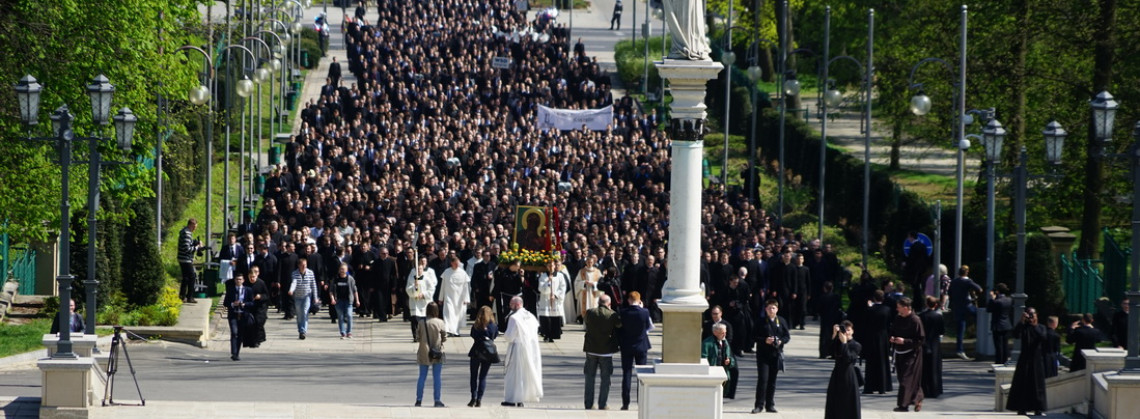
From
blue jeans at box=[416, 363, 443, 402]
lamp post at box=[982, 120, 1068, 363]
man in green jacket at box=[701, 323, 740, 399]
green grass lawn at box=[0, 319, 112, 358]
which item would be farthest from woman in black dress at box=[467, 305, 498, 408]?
green grass lawn at box=[0, 319, 112, 358]

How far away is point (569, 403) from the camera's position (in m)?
25.1

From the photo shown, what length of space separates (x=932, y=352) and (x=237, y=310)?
9.69m

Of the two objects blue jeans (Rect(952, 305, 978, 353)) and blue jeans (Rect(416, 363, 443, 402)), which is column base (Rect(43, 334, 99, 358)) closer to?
blue jeans (Rect(416, 363, 443, 402))

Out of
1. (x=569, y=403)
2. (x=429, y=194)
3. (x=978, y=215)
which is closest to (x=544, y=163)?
(x=429, y=194)

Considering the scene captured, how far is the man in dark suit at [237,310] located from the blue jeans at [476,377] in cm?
555

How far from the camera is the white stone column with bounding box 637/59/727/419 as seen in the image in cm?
1984

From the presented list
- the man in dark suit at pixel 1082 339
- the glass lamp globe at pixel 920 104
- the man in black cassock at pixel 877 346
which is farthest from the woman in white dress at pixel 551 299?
the man in dark suit at pixel 1082 339

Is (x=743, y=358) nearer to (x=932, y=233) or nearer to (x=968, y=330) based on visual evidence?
(x=968, y=330)

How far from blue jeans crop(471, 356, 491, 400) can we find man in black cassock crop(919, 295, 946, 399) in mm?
5801

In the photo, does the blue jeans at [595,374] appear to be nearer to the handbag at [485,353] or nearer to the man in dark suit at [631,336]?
the man in dark suit at [631,336]

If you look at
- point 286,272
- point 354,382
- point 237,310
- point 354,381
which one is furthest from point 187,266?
point 354,382

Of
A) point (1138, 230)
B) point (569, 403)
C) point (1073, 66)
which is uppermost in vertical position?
point (1073, 66)

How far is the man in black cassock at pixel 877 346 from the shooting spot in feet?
85.1

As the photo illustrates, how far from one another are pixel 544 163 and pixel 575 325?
13640mm
